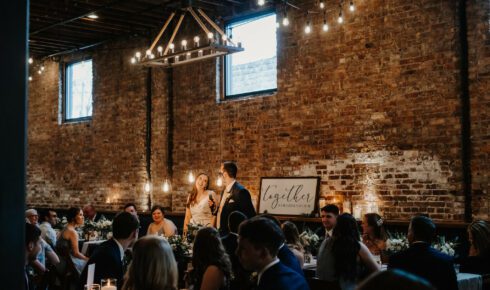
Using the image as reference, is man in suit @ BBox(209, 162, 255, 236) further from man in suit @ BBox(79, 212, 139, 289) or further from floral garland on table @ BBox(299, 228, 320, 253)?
man in suit @ BBox(79, 212, 139, 289)

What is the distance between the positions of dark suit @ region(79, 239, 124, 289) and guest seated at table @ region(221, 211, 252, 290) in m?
0.84

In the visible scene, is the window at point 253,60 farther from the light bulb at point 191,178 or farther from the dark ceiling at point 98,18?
the light bulb at point 191,178

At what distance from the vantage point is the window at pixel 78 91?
45.7 ft

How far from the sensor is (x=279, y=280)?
122 inches

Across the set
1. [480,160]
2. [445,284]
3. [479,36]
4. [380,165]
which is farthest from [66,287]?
[479,36]

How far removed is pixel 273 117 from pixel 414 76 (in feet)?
8.22

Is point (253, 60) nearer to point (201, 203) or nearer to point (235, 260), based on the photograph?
point (201, 203)

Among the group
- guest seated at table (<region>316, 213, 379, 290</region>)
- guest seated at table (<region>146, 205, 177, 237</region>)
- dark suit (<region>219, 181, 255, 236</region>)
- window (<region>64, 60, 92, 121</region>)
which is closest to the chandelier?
dark suit (<region>219, 181, 255, 236</region>)

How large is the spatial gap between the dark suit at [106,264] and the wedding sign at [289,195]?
4958mm

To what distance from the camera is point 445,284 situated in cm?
434

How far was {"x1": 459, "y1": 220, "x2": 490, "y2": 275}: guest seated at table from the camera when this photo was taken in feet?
18.9

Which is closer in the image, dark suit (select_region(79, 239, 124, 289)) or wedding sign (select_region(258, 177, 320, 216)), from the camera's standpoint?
dark suit (select_region(79, 239, 124, 289))

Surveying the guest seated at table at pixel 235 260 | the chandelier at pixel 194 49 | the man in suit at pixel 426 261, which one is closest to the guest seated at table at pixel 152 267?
the guest seated at table at pixel 235 260

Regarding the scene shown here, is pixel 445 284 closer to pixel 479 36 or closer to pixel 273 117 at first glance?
pixel 479 36
